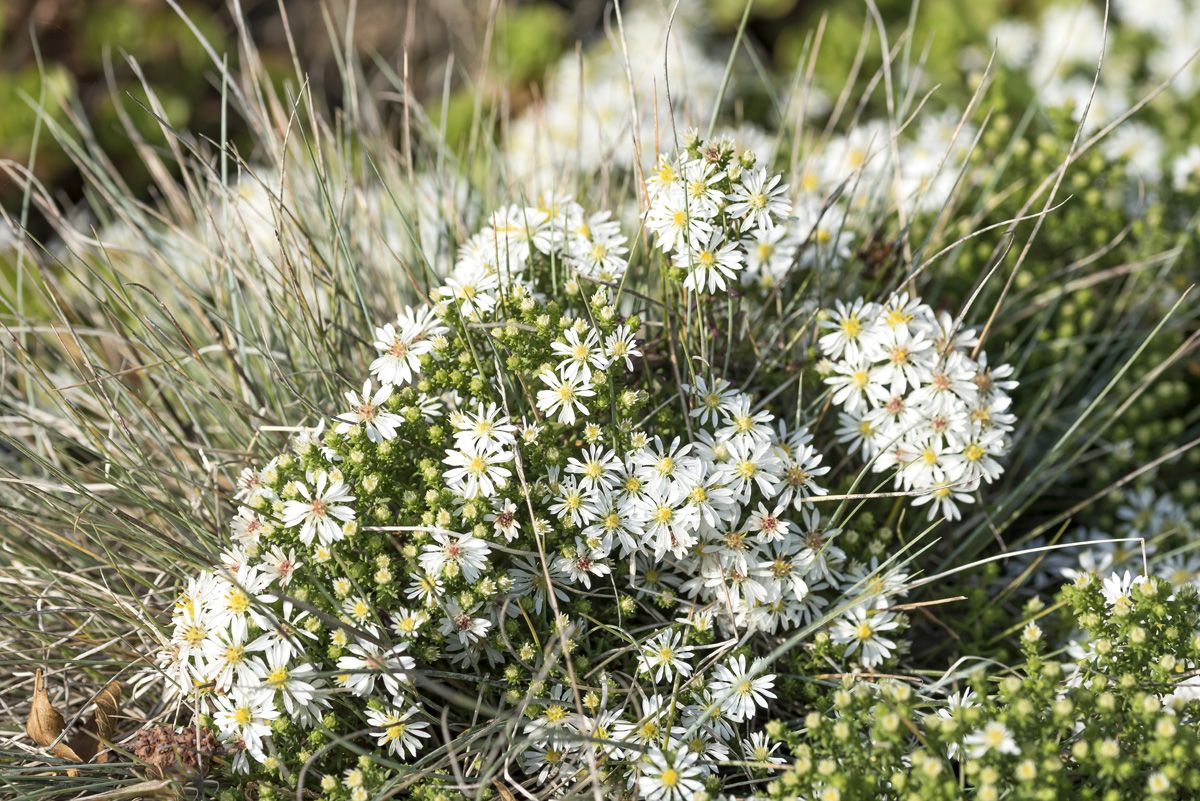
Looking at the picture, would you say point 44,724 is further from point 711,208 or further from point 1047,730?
point 1047,730

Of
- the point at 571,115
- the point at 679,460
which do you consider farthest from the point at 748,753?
the point at 571,115

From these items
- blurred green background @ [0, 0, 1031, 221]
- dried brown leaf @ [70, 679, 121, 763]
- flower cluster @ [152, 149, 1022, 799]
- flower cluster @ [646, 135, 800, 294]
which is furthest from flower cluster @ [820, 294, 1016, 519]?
blurred green background @ [0, 0, 1031, 221]

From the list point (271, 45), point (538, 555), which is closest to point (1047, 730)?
point (538, 555)

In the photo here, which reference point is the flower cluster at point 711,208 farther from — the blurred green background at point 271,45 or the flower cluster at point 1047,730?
the blurred green background at point 271,45

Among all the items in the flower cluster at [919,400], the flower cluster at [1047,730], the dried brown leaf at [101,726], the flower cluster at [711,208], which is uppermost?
the flower cluster at [711,208]

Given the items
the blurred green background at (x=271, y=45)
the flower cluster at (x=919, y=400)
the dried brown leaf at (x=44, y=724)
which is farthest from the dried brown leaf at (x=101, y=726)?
the blurred green background at (x=271, y=45)

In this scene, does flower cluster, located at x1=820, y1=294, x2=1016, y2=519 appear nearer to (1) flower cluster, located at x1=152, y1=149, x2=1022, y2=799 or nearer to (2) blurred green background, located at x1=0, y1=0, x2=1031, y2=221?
(1) flower cluster, located at x1=152, y1=149, x2=1022, y2=799

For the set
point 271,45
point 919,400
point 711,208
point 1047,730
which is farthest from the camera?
point 271,45

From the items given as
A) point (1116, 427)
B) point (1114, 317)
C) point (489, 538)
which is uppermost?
point (489, 538)

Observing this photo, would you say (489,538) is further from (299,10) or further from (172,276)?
(299,10)
